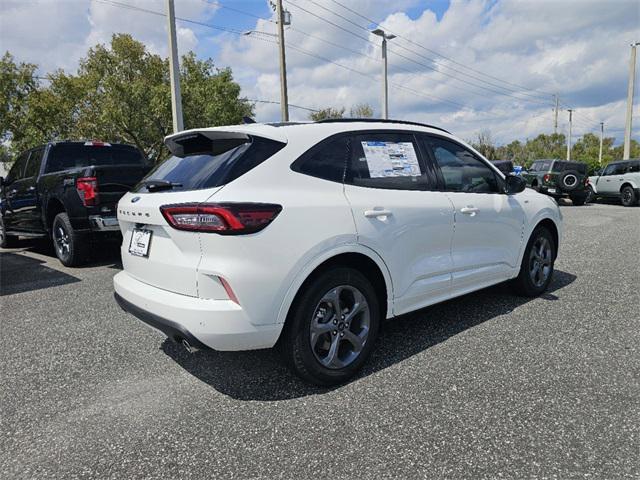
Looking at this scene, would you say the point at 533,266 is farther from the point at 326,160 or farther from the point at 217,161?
the point at 217,161

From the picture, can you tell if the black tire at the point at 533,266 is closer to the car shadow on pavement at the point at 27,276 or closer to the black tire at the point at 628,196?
the car shadow on pavement at the point at 27,276

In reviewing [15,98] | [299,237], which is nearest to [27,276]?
[299,237]

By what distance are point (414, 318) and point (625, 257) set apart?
179 inches

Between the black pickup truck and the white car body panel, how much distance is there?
3358mm

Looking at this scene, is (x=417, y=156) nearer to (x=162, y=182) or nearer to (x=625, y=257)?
(x=162, y=182)

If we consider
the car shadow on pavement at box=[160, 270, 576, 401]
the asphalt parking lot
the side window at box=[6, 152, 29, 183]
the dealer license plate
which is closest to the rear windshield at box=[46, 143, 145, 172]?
the side window at box=[6, 152, 29, 183]

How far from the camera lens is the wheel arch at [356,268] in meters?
2.69

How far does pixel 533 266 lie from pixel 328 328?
2859 millimetres

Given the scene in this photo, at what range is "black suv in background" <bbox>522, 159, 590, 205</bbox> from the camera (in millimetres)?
16922

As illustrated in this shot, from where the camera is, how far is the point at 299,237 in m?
2.70

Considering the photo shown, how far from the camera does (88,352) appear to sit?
368cm

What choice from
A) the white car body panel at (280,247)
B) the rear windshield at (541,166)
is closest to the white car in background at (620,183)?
the rear windshield at (541,166)

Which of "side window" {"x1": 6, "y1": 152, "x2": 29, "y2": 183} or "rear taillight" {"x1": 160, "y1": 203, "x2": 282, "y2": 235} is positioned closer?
"rear taillight" {"x1": 160, "y1": 203, "x2": 282, "y2": 235}

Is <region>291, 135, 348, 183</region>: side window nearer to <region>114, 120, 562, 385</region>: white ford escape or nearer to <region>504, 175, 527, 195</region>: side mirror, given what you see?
<region>114, 120, 562, 385</region>: white ford escape
